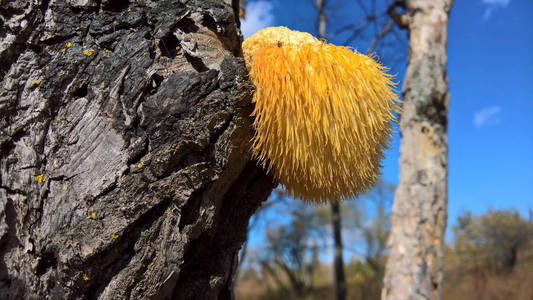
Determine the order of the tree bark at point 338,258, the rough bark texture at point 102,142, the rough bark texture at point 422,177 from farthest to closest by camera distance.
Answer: the tree bark at point 338,258 < the rough bark texture at point 422,177 < the rough bark texture at point 102,142

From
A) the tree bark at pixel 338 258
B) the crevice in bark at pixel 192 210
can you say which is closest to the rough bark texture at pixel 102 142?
the crevice in bark at pixel 192 210

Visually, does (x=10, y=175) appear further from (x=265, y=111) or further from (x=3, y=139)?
(x=265, y=111)

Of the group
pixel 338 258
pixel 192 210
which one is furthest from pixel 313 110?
pixel 338 258

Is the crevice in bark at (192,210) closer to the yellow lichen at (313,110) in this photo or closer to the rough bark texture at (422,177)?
the yellow lichen at (313,110)

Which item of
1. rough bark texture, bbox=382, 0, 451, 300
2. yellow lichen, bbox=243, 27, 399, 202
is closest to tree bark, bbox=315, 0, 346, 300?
rough bark texture, bbox=382, 0, 451, 300

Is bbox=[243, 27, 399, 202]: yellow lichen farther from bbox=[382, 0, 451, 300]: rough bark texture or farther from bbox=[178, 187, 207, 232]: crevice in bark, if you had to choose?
bbox=[382, 0, 451, 300]: rough bark texture

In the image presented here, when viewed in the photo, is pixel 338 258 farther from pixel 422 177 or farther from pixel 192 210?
pixel 192 210
